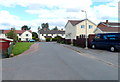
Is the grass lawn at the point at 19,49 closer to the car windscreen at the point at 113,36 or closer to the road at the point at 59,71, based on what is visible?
the road at the point at 59,71

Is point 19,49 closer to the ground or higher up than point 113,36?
closer to the ground

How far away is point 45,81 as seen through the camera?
264 inches

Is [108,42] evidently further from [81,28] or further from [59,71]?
[81,28]

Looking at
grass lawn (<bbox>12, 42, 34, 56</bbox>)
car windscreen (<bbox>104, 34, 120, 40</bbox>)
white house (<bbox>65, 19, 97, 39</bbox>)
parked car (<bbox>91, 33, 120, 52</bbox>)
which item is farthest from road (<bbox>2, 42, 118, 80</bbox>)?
white house (<bbox>65, 19, 97, 39</bbox>)

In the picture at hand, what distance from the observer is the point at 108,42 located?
21750 mm

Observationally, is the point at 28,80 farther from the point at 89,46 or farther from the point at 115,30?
the point at 115,30

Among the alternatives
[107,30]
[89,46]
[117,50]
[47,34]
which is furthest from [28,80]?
[47,34]

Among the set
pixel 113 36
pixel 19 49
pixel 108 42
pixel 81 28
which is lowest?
pixel 19 49

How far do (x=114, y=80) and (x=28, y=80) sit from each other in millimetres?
3424

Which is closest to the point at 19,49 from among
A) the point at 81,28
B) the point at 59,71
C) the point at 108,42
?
the point at 108,42

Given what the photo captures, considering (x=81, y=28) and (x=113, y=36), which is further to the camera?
(x=81, y=28)

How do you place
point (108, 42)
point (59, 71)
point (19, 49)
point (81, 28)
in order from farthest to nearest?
point (81, 28) → point (19, 49) → point (108, 42) → point (59, 71)

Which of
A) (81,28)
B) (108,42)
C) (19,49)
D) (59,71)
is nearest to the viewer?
(59,71)

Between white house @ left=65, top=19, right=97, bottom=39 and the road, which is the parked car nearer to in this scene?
the road
